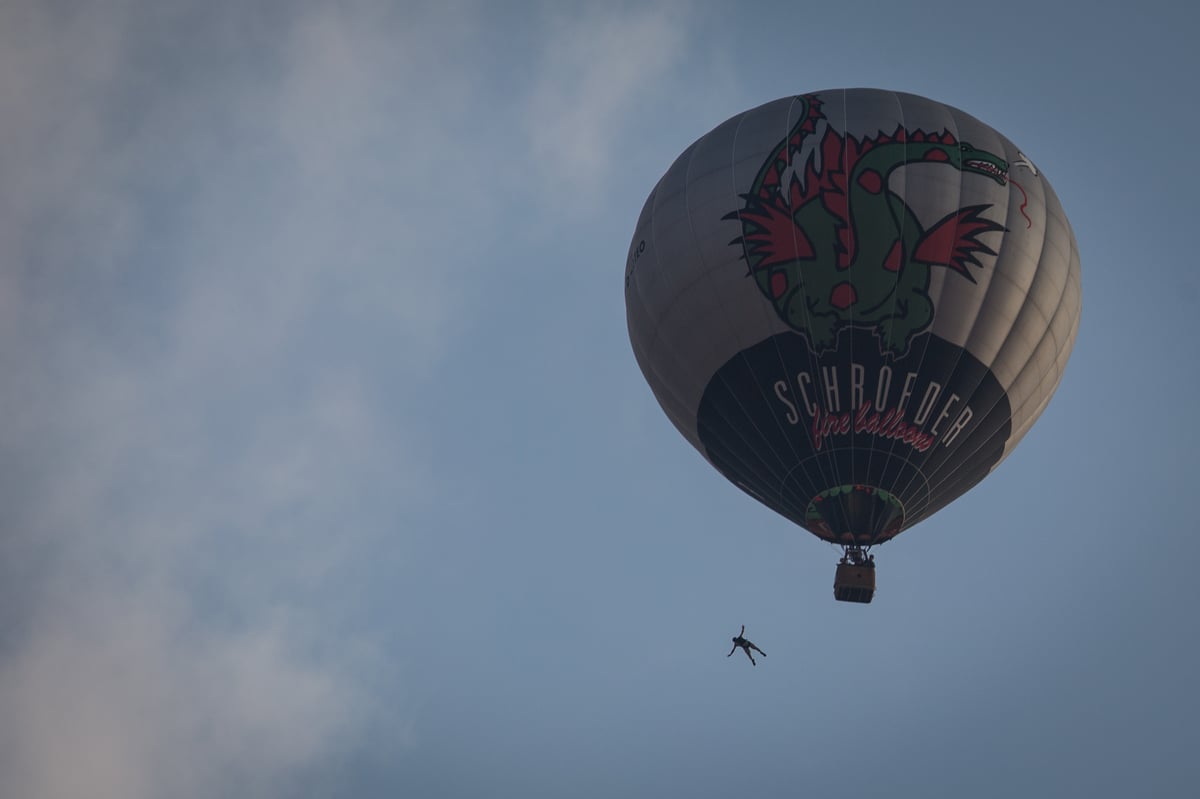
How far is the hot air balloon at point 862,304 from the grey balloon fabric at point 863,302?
0.04 metres

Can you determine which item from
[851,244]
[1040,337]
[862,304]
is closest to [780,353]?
[862,304]

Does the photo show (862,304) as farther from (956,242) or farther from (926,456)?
(926,456)

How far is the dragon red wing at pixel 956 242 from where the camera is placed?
27.4 metres

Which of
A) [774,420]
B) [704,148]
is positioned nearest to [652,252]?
[704,148]

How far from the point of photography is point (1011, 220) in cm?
2814

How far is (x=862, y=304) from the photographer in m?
27.3

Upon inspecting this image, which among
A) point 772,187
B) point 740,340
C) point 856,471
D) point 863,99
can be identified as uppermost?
point 863,99

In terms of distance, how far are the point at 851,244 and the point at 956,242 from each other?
2007 millimetres

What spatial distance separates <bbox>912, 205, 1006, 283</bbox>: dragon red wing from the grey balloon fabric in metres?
0.03

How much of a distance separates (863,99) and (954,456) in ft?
24.1

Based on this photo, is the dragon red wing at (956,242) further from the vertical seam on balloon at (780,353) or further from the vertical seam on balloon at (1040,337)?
the vertical seam on balloon at (780,353)

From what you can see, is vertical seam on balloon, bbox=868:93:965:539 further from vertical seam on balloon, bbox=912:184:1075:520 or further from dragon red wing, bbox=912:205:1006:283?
vertical seam on balloon, bbox=912:184:1075:520

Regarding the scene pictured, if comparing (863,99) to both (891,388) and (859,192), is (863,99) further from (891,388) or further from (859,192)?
(891,388)

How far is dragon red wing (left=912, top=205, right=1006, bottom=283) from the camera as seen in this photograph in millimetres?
27406
